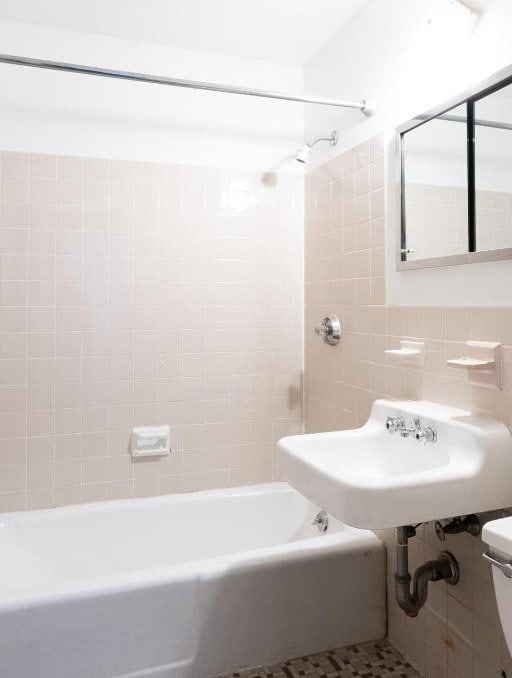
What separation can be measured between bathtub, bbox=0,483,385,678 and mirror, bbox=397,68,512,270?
3.55ft

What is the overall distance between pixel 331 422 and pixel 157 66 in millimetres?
1784

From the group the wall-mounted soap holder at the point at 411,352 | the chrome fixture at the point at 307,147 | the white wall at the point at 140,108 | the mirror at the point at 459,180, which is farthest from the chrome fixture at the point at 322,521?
the white wall at the point at 140,108

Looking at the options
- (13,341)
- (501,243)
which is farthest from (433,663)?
(13,341)

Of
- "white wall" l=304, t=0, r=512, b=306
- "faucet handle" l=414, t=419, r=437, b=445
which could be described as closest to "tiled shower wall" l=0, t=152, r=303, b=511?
"white wall" l=304, t=0, r=512, b=306

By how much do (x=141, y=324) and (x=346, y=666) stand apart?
1548 mm

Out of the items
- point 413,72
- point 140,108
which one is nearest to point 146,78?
point 140,108

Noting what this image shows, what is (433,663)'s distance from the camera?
1684 mm

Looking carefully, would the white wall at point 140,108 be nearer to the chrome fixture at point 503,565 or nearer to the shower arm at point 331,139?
the shower arm at point 331,139

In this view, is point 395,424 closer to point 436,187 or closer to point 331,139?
point 436,187

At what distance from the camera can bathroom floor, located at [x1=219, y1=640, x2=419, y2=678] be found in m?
1.72

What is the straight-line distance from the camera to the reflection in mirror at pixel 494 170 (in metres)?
1.38

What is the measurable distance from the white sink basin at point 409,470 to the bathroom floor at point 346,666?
67cm

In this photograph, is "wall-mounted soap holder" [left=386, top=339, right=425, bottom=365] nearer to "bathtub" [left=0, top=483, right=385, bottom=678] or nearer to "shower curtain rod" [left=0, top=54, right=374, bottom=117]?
"bathtub" [left=0, top=483, right=385, bottom=678]

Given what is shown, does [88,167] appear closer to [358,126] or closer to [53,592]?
[358,126]
